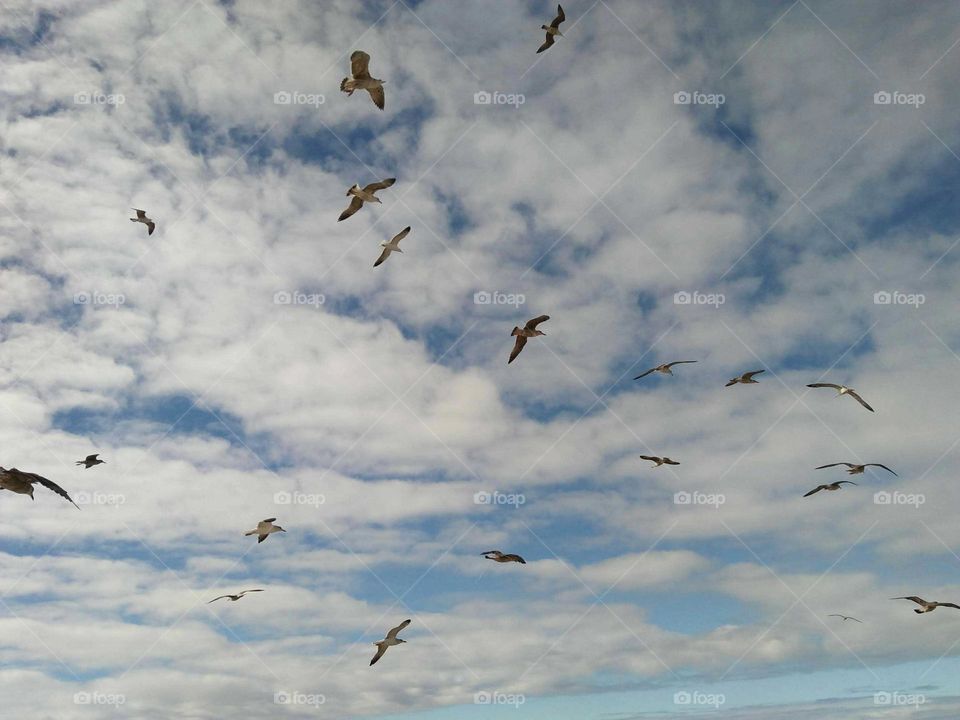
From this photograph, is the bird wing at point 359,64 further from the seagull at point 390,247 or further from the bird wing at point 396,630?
the bird wing at point 396,630

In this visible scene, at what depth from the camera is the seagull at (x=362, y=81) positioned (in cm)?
3756

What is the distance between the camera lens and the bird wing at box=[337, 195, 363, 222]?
42.4 meters

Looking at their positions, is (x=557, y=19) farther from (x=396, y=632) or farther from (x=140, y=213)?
(x=396, y=632)

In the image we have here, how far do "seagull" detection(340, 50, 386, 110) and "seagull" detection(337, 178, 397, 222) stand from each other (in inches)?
157

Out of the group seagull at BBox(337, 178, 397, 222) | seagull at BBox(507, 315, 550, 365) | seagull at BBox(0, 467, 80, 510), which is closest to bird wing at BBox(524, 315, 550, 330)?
seagull at BBox(507, 315, 550, 365)

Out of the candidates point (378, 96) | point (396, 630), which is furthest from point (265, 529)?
point (378, 96)

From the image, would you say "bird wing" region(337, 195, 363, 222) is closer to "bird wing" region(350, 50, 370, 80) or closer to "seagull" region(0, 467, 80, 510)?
A: "bird wing" region(350, 50, 370, 80)

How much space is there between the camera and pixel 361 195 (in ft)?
138

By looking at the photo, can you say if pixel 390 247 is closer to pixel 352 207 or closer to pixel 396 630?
pixel 352 207

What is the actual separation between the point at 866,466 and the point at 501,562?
23.4 meters

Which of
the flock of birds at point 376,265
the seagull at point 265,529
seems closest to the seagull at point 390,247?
the flock of birds at point 376,265

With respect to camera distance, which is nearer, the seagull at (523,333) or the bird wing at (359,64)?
the bird wing at (359,64)

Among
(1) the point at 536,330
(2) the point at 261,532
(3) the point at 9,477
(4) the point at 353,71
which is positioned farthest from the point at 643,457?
(3) the point at 9,477

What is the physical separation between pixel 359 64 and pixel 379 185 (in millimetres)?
6352
